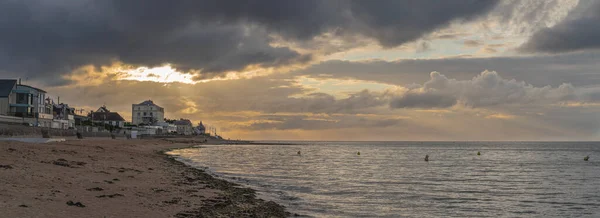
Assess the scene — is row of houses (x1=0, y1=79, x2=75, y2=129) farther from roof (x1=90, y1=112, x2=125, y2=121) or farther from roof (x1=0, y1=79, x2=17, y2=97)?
roof (x1=90, y1=112, x2=125, y2=121)

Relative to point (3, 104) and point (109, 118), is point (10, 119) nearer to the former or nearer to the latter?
point (3, 104)

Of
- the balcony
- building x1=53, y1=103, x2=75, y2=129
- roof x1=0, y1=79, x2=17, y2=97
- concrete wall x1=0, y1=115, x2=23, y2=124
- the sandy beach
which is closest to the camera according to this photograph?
the sandy beach

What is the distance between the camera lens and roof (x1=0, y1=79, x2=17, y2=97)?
299ft

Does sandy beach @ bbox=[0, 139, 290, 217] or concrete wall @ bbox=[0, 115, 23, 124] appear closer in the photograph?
sandy beach @ bbox=[0, 139, 290, 217]

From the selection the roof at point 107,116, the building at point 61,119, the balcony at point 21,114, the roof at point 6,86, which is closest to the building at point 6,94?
the roof at point 6,86

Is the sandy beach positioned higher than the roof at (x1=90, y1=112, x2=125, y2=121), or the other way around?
the roof at (x1=90, y1=112, x2=125, y2=121)

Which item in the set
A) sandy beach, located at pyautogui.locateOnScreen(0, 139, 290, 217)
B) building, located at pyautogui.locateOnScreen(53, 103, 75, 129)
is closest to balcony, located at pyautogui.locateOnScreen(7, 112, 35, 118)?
building, located at pyautogui.locateOnScreen(53, 103, 75, 129)

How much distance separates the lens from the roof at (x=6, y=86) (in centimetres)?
9125

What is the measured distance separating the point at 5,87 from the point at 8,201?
9138 cm

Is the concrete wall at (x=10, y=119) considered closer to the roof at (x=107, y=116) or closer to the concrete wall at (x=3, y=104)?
the concrete wall at (x=3, y=104)

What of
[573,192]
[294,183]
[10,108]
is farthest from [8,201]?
[10,108]

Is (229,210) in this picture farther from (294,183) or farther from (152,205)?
(294,183)

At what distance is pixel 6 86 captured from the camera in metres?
92.9

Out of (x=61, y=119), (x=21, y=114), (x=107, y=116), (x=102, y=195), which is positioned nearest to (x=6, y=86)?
(x=21, y=114)
